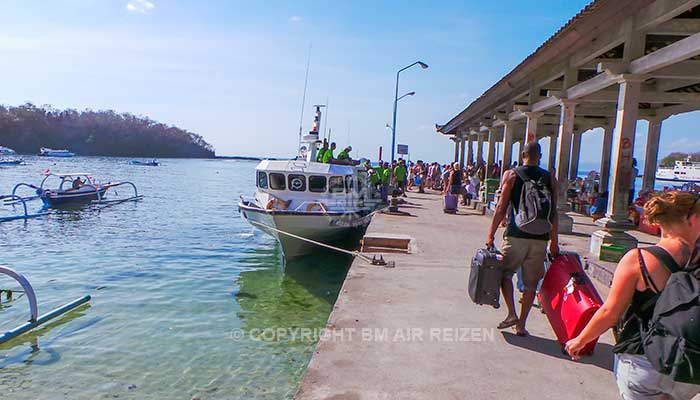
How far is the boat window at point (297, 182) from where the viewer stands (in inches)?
525

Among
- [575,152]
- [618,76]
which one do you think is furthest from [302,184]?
[575,152]

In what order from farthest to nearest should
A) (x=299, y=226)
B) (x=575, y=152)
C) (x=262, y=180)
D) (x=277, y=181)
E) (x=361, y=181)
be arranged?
(x=575, y=152), (x=361, y=181), (x=262, y=180), (x=277, y=181), (x=299, y=226)

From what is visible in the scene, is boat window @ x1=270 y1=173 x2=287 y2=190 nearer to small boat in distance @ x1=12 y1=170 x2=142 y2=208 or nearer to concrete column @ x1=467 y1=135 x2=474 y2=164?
small boat in distance @ x1=12 y1=170 x2=142 y2=208

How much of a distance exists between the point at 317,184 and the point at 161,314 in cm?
573

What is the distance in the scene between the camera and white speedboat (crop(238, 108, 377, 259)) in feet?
40.5

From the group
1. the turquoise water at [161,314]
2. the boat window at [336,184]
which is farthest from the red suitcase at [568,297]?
the boat window at [336,184]

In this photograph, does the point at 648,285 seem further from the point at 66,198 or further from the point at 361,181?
the point at 66,198

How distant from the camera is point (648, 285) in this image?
85.0 inches

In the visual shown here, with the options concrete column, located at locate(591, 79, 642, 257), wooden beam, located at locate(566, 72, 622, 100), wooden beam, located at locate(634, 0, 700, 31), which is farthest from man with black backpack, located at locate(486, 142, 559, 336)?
wooden beam, located at locate(566, 72, 622, 100)

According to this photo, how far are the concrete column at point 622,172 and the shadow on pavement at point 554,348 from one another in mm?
4204

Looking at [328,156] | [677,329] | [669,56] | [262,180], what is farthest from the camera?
[328,156]

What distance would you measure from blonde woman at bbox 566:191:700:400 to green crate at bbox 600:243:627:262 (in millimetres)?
6271

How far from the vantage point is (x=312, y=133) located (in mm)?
14719

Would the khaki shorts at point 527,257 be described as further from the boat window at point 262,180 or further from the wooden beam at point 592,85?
the boat window at point 262,180
